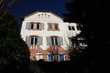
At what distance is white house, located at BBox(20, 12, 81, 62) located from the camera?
32.4 m

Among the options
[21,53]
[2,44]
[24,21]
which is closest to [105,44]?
[2,44]

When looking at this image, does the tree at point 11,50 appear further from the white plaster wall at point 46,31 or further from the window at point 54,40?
the white plaster wall at point 46,31

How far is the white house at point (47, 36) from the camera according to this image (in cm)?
3244

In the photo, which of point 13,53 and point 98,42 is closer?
point 98,42

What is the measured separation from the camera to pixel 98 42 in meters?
5.45

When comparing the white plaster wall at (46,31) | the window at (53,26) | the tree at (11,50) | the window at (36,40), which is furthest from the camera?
the window at (53,26)

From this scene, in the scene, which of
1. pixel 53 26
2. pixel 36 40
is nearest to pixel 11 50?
pixel 36 40

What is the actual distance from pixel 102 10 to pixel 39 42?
28.2 meters

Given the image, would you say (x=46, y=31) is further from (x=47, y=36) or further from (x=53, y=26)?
(x=53, y=26)

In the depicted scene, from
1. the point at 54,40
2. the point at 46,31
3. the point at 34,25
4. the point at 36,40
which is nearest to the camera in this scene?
the point at 36,40

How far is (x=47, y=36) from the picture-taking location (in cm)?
3400

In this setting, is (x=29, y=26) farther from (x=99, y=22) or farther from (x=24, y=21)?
(x=99, y=22)

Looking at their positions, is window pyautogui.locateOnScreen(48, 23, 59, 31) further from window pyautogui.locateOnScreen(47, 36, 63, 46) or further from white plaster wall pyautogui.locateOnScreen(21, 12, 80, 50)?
window pyautogui.locateOnScreen(47, 36, 63, 46)

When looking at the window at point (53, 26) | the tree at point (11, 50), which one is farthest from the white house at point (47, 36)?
the tree at point (11, 50)
